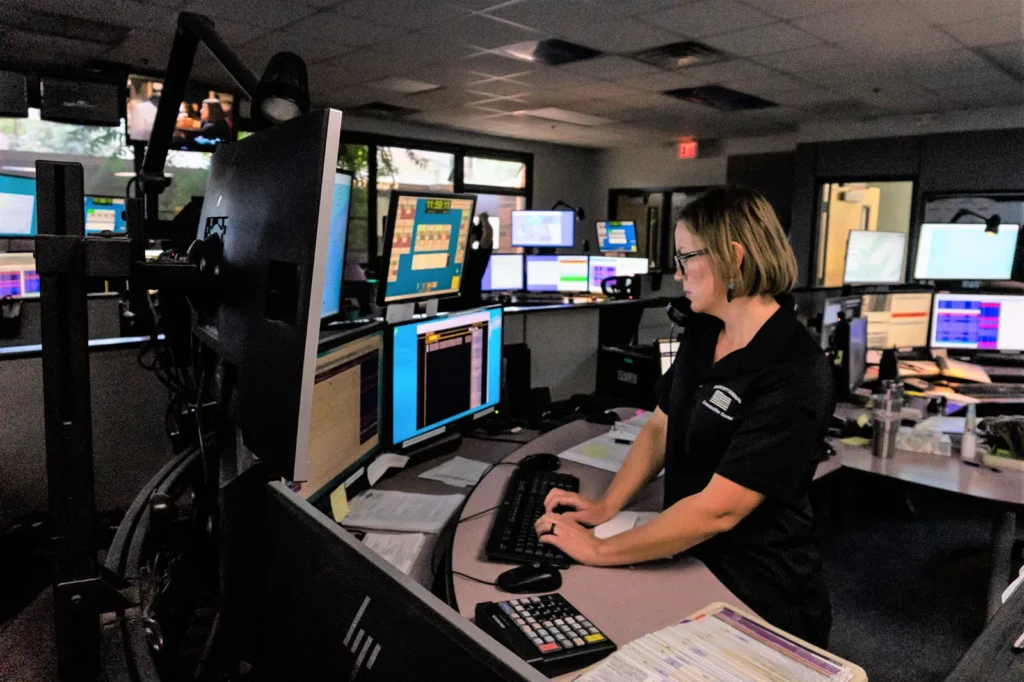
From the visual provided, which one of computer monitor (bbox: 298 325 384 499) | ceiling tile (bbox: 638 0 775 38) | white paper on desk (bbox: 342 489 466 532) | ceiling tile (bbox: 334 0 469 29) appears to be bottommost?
white paper on desk (bbox: 342 489 466 532)

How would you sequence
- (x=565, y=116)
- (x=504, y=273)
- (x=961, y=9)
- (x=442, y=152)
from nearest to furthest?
(x=961, y=9), (x=504, y=273), (x=565, y=116), (x=442, y=152)

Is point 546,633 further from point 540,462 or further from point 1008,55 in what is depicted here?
point 1008,55

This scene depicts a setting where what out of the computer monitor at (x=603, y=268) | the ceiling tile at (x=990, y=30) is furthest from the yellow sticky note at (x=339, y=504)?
the computer monitor at (x=603, y=268)

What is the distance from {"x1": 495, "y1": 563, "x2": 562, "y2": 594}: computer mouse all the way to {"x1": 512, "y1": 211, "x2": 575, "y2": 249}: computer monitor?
7013mm

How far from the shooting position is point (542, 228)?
26.8 ft

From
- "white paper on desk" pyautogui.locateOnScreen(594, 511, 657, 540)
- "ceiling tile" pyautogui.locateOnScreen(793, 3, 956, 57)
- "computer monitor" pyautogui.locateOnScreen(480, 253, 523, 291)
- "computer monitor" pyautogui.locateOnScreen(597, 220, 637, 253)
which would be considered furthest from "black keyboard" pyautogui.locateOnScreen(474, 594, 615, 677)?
"computer monitor" pyautogui.locateOnScreen(597, 220, 637, 253)

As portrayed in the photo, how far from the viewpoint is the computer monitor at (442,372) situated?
6.13ft

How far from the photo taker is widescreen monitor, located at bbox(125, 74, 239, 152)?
18.2ft

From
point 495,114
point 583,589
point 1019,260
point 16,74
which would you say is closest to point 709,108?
point 495,114

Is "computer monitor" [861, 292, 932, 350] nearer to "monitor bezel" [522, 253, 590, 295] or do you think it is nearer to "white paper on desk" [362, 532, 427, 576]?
"white paper on desk" [362, 532, 427, 576]

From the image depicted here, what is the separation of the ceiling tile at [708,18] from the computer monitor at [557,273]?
9.15ft

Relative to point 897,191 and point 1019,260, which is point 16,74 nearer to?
point 1019,260

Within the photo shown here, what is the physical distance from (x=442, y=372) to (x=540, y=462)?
385mm

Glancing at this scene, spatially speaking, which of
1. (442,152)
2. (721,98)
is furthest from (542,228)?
(721,98)
